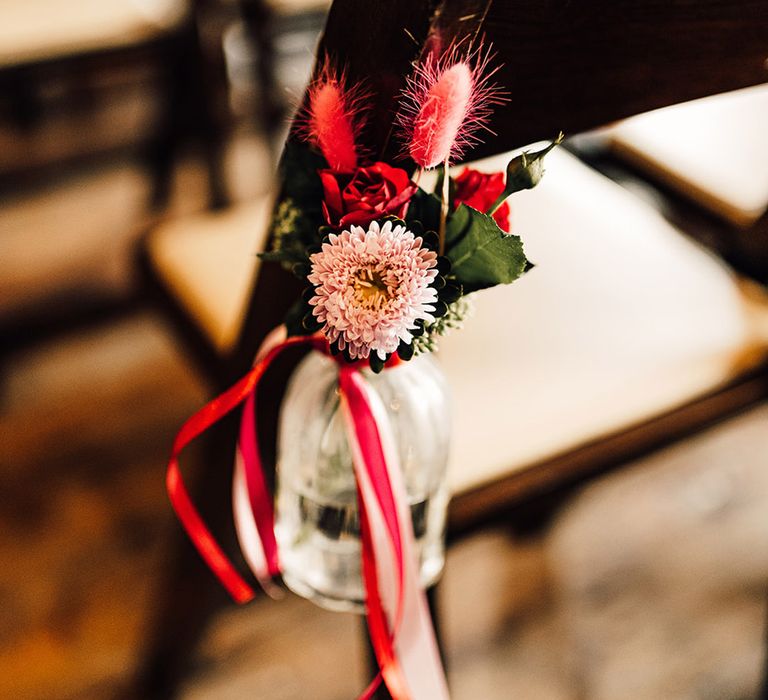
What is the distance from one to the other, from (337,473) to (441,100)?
31 centimetres

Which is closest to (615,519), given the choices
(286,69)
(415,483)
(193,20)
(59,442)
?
(415,483)

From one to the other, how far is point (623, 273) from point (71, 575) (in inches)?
33.6

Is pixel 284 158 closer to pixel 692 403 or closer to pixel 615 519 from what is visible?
pixel 692 403

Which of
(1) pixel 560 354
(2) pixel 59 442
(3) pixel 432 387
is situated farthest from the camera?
(2) pixel 59 442

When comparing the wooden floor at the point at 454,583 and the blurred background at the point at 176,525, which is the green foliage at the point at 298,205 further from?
the wooden floor at the point at 454,583

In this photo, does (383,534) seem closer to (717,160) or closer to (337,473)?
(337,473)

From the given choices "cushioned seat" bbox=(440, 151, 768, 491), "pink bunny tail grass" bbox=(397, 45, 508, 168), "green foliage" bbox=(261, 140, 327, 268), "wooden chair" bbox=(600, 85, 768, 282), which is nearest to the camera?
"pink bunny tail grass" bbox=(397, 45, 508, 168)

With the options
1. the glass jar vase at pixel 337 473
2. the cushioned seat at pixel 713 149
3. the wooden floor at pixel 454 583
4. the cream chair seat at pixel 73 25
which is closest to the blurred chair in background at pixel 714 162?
the cushioned seat at pixel 713 149

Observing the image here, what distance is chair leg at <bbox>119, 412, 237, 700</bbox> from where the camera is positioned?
0.78 metres

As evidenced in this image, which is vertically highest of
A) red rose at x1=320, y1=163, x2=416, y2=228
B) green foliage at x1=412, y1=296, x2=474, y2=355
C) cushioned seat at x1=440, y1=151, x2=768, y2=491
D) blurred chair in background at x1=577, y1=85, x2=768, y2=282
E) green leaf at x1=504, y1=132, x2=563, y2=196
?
green leaf at x1=504, y1=132, x2=563, y2=196

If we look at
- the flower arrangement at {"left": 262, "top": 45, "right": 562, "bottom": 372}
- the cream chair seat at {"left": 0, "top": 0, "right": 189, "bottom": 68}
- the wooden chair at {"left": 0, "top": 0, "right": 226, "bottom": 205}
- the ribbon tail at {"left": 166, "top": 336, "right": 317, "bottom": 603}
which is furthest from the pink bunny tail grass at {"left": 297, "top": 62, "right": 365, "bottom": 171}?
the cream chair seat at {"left": 0, "top": 0, "right": 189, "bottom": 68}

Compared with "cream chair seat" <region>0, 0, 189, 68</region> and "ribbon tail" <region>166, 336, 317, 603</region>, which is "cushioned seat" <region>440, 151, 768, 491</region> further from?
"cream chair seat" <region>0, 0, 189, 68</region>

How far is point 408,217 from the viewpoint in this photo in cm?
48

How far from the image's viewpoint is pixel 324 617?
3.83 ft
